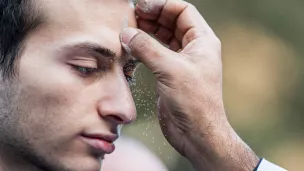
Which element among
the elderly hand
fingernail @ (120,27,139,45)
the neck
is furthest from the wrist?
the neck

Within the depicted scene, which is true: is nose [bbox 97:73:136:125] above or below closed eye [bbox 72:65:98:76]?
below

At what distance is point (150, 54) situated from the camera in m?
1.66

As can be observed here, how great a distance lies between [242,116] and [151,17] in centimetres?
293

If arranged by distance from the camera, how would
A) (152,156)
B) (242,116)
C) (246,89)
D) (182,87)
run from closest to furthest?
1. (182,87)
2. (152,156)
3. (242,116)
4. (246,89)

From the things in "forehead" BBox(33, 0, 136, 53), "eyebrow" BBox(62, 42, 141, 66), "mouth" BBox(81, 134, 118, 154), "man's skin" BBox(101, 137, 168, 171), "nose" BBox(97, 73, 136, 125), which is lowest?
"man's skin" BBox(101, 137, 168, 171)

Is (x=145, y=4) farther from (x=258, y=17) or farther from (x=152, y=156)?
(x=258, y=17)

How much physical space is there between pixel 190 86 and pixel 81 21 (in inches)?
14.0

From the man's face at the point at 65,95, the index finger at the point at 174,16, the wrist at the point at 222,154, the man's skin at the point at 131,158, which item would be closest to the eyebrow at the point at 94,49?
the man's face at the point at 65,95

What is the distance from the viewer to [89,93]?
1.61 m

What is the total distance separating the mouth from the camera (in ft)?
5.27

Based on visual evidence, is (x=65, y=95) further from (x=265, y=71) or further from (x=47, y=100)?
(x=265, y=71)

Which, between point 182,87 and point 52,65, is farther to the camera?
point 182,87

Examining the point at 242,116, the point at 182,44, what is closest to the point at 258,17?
the point at 242,116

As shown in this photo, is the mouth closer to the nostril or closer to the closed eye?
the nostril
